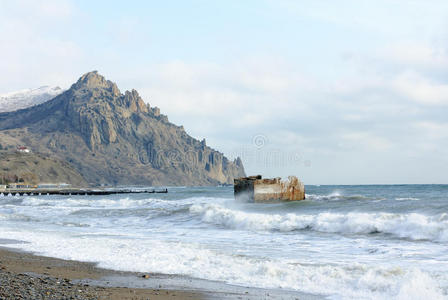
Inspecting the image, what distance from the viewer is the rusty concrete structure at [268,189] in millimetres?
35344

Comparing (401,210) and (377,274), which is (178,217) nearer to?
(401,210)

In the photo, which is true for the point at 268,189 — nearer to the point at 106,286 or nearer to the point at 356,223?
the point at 356,223

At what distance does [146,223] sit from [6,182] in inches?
6432

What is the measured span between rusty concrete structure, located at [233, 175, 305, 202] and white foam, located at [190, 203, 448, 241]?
9.57 metres

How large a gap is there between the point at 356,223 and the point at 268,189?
1582 cm

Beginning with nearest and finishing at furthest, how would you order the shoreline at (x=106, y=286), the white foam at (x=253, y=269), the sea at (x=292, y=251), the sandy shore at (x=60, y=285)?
1. the sandy shore at (x=60, y=285)
2. the shoreline at (x=106, y=286)
3. the white foam at (x=253, y=269)
4. the sea at (x=292, y=251)

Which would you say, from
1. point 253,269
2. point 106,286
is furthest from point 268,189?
point 106,286

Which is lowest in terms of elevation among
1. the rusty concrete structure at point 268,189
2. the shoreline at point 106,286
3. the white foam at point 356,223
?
the shoreline at point 106,286

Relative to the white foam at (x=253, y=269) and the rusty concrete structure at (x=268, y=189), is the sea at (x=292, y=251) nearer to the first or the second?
the white foam at (x=253, y=269)

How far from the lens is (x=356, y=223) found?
1997 centimetres

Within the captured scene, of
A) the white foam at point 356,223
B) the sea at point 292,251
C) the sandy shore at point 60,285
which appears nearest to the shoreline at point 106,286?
the sandy shore at point 60,285

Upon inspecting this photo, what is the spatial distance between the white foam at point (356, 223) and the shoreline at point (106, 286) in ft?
32.6

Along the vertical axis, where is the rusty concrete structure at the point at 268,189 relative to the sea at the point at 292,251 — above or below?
above

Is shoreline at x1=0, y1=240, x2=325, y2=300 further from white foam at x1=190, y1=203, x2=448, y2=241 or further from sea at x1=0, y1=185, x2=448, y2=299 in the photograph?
white foam at x1=190, y1=203, x2=448, y2=241
